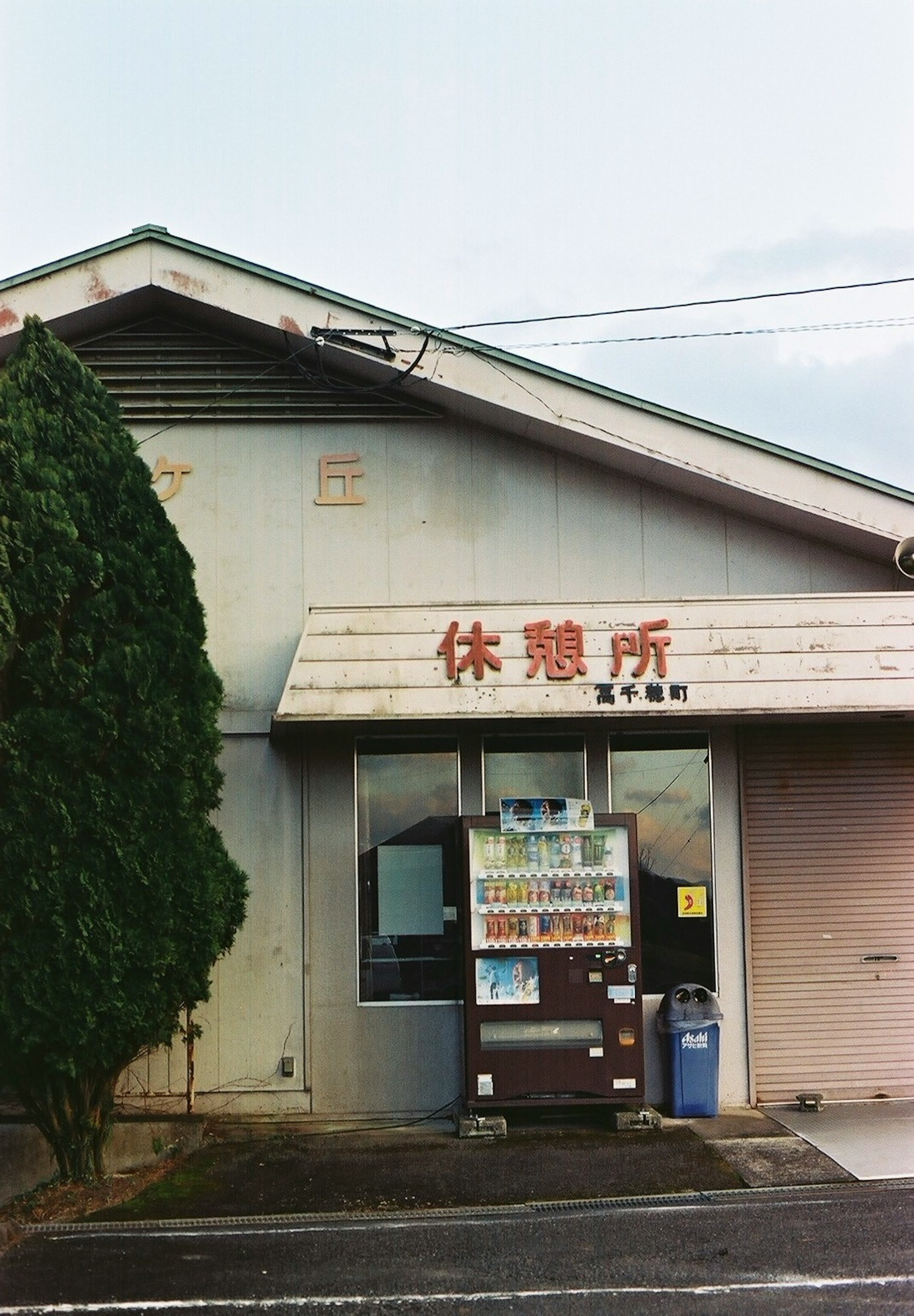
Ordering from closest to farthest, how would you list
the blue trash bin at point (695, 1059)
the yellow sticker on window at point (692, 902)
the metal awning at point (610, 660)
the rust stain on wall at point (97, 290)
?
the metal awning at point (610, 660)
the blue trash bin at point (695, 1059)
the rust stain on wall at point (97, 290)
the yellow sticker on window at point (692, 902)

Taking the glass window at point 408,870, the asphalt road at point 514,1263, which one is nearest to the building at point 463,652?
the glass window at point 408,870

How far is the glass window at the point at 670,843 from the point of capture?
11398mm

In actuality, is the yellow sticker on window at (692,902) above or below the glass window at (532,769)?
below

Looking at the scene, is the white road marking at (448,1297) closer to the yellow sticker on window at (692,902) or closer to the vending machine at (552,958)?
the vending machine at (552,958)

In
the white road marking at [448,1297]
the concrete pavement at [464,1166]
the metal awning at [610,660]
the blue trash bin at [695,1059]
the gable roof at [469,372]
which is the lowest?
the concrete pavement at [464,1166]

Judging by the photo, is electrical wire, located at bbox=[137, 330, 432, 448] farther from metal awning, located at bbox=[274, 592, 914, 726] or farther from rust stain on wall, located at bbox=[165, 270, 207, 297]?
metal awning, located at bbox=[274, 592, 914, 726]

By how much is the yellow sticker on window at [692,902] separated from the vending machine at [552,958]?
95cm

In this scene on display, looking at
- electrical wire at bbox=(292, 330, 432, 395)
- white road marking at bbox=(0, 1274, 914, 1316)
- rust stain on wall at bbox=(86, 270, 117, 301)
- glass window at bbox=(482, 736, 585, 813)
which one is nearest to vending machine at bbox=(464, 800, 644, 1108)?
glass window at bbox=(482, 736, 585, 813)

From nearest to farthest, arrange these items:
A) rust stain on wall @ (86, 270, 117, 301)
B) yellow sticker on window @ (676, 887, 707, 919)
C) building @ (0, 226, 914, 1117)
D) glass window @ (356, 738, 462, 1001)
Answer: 1. building @ (0, 226, 914, 1117)
2. rust stain on wall @ (86, 270, 117, 301)
3. glass window @ (356, 738, 462, 1001)
4. yellow sticker on window @ (676, 887, 707, 919)

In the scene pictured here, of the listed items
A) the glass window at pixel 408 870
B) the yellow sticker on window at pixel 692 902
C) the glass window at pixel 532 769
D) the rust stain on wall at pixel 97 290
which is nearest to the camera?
the rust stain on wall at pixel 97 290

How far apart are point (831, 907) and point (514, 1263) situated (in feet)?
17.5

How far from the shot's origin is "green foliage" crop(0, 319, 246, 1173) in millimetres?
8883

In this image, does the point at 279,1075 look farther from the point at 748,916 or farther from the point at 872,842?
the point at 872,842

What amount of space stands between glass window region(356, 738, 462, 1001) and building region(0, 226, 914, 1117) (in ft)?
0.08
